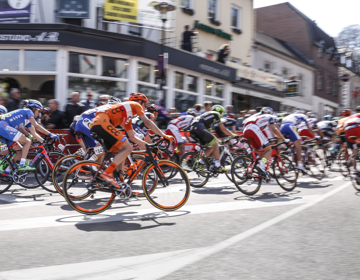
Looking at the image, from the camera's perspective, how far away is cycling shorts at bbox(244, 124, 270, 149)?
344 inches

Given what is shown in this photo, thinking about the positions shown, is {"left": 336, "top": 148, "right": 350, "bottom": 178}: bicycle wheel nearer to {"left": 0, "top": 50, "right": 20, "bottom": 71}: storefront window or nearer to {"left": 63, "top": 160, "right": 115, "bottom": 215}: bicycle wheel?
{"left": 63, "top": 160, "right": 115, "bottom": 215}: bicycle wheel

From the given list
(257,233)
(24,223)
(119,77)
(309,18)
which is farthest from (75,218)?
(309,18)

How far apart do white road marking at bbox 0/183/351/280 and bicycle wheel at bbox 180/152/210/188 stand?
4.56 metres

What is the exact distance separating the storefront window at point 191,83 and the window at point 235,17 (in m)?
6.67

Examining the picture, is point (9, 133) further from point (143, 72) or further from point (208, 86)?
point (208, 86)

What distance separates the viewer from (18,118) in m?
8.39

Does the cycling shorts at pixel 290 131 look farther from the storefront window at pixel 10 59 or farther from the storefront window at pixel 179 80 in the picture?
the storefront window at pixel 10 59

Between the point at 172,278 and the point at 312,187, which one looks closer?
the point at 172,278

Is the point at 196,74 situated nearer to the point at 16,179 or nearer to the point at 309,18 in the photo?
the point at 16,179

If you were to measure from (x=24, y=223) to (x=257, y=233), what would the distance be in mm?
3151

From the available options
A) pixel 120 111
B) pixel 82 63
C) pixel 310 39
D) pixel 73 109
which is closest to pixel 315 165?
pixel 120 111

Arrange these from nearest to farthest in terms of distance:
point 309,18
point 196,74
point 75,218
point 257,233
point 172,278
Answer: point 172,278, point 257,233, point 75,218, point 196,74, point 309,18

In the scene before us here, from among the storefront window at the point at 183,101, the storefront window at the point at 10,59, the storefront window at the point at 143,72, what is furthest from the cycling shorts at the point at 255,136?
the storefront window at the point at 183,101

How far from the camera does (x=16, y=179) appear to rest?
8.05m
